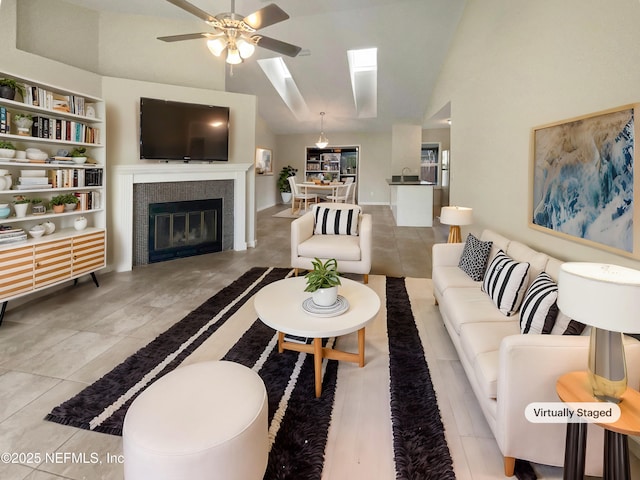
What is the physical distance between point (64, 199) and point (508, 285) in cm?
403

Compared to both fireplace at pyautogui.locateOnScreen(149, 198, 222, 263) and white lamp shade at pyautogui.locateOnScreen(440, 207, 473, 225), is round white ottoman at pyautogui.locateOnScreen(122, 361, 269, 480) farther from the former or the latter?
fireplace at pyautogui.locateOnScreen(149, 198, 222, 263)

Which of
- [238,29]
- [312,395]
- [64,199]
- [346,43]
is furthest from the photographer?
[346,43]

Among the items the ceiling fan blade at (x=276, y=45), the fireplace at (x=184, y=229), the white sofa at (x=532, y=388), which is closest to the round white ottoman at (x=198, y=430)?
the white sofa at (x=532, y=388)

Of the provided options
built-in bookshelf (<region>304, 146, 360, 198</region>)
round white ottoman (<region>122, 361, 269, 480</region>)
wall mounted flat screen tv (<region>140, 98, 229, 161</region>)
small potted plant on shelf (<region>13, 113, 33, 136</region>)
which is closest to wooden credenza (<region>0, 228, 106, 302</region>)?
small potted plant on shelf (<region>13, 113, 33, 136</region>)

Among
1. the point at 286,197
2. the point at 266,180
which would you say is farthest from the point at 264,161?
the point at 286,197

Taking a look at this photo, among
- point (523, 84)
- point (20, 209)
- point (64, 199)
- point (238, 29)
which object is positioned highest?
point (238, 29)

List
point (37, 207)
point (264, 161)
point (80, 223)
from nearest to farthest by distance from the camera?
point (37, 207) < point (80, 223) < point (264, 161)

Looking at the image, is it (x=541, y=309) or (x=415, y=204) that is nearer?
(x=541, y=309)

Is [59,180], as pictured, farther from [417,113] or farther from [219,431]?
[417,113]

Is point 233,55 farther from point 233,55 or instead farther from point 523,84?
point 523,84

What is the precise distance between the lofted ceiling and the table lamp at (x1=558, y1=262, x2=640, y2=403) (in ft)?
11.2

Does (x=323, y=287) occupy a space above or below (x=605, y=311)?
below

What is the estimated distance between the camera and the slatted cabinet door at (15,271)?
111 inches

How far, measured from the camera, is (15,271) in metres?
2.89
